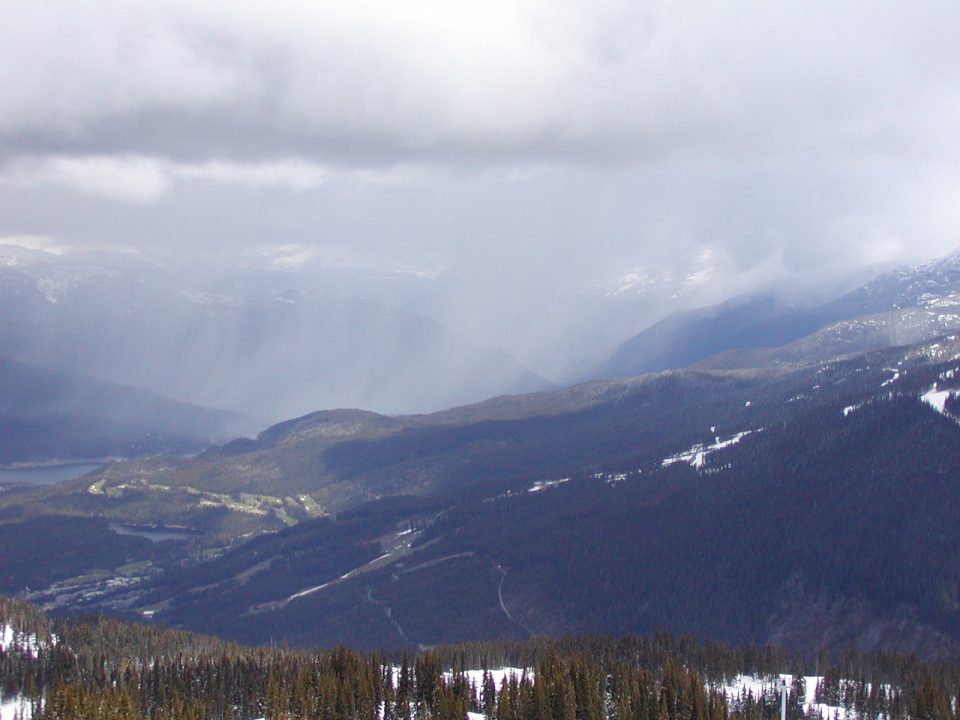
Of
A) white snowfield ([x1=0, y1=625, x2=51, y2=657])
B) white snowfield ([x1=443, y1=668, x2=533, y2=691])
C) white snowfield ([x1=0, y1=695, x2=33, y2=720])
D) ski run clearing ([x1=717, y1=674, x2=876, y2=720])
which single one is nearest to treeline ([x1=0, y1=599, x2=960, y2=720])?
white snowfield ([x1=0, y1=625, x2=51, y2=657])

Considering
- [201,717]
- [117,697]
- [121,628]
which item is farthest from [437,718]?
[121,628]

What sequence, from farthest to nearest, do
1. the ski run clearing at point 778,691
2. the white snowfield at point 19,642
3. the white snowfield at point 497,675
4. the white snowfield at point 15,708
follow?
the white snowfield at point 19,642 → the white snowfield at point 497,675 → the ski run clearing at point 778,691 → the white snowfield at point 15,708

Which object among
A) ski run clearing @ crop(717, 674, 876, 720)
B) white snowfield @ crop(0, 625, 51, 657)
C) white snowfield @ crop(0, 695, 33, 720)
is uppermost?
white snowfield @ crop(0, 625, 51, 657)

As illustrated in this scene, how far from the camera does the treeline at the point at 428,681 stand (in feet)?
453

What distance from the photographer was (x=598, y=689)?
470 ft

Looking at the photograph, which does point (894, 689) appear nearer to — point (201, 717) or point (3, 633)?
point (201, 717)

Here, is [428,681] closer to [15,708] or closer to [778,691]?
[778,691]

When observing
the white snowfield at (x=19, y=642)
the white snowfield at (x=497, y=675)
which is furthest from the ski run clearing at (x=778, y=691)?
the white snowfield at (x=19, y=642)

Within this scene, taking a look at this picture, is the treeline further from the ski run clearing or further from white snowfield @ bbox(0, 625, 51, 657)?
the ski run clearing

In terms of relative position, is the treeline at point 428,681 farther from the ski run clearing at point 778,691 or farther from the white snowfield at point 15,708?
the white snowfield at point 15,708

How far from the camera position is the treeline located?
13812 cm

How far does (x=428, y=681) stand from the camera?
152m

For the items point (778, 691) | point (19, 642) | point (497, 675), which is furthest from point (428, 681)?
point (19, 642)

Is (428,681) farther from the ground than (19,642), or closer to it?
closer to it
